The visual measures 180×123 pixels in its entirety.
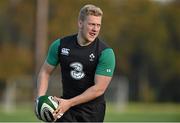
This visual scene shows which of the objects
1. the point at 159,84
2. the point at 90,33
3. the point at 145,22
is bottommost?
the point at 159,84

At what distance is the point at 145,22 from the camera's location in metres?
55.5

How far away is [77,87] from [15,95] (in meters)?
34.1

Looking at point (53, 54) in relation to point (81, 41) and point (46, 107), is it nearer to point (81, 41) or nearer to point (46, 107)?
point (81, 41)

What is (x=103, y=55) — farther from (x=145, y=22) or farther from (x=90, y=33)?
(x=145, y=22)

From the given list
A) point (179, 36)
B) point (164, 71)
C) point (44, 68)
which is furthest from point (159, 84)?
point (44, 68)

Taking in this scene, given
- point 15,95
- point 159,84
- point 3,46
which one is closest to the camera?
point 15,95

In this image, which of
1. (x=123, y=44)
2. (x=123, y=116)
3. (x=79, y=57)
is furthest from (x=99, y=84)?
(x=123, y=44)

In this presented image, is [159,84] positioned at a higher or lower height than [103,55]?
lower

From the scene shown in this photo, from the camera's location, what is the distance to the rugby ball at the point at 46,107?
7.52 m

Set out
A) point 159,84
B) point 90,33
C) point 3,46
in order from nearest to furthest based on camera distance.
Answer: point 90,33 < point 3,46 < point 159,84

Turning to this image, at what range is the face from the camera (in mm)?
7547

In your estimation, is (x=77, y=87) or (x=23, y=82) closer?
(x=77, y=87)

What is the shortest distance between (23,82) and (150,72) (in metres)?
14.4

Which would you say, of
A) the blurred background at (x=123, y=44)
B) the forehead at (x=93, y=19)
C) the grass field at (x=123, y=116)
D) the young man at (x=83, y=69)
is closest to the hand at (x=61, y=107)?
the young man at (x=83, y=69)
